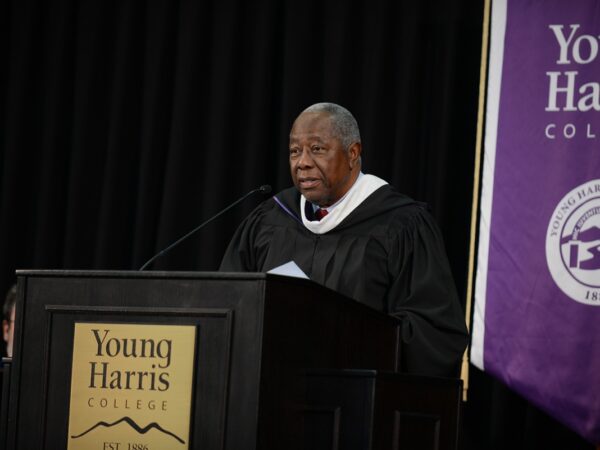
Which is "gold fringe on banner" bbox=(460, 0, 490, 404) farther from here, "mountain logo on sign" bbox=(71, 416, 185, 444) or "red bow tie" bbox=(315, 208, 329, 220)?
"mountain logo on sign" bbox=(71, 416, 185, 444)

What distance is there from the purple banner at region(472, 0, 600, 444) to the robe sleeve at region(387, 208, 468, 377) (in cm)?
99

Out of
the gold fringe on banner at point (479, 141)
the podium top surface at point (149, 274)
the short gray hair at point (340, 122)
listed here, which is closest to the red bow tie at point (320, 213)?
the short gray hair at point (340, 122)

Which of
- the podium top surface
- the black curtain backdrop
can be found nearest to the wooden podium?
the podium top surface

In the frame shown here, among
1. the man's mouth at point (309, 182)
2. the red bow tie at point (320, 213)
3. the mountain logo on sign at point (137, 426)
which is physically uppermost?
the man's mouth at point (309, 182)

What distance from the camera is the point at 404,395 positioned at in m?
2.91

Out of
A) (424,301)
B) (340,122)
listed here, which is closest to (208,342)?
(424,301)

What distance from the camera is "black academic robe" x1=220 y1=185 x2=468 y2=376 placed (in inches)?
134

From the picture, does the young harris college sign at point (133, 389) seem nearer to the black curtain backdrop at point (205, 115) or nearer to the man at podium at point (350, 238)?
the man at podium at point (350, 238)

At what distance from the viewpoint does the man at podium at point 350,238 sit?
3.48m

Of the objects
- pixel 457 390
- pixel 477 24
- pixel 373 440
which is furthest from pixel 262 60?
pixel 373 440

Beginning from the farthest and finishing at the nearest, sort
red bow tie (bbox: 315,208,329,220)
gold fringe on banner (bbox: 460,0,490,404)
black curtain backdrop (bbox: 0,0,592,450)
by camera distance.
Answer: black curtain backdrop (bbox: 0,0,592,450)
gold fringe on banner (bbox: 460,0,490,404)
red bow tie (bbox: 315,208,329,220)

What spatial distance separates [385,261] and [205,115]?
2.37 m

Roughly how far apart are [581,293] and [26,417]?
2.63 m

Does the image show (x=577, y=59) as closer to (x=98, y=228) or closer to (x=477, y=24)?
(x=477, y=24)
